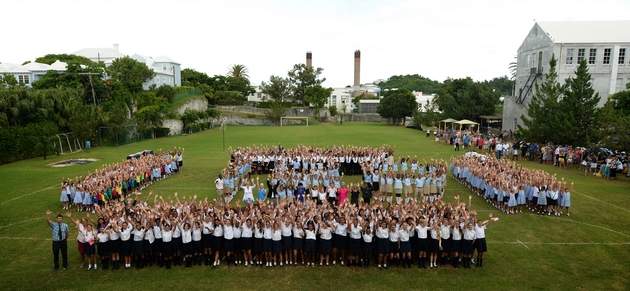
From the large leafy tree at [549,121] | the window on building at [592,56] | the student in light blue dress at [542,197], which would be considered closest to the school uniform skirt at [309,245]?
the student in light blue dress at [542,197]

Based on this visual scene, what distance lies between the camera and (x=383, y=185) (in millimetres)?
18750

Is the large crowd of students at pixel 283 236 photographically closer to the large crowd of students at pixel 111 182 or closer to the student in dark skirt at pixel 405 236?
the student in dark skirt at pixel 405 236

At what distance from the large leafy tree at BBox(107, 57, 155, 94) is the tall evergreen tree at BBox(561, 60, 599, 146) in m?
48.9

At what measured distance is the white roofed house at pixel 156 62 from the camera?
69688 millimetres

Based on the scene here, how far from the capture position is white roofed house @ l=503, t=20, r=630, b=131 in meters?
37.6

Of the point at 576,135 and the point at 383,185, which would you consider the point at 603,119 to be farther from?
the point at 383,185

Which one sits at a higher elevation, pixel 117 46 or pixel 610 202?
pixel 117 46

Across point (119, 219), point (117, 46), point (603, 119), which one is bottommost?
A: point (119, 219)

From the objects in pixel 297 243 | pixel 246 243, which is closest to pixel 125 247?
pixel 246 243

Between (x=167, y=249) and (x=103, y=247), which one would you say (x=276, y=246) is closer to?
(x=167, y=249)

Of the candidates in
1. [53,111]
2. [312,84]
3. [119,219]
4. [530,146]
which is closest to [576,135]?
[530,146]

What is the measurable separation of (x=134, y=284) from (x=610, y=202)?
63.4ft

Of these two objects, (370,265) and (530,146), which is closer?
(370,265)

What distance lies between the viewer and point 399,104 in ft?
213
